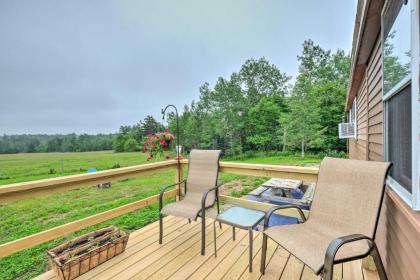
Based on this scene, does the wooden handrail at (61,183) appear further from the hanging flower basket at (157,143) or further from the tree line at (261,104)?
the tree line at (261,104)

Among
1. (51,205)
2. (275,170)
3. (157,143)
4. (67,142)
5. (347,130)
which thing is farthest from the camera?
(67,142)

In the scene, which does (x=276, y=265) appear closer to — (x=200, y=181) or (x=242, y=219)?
(x=242, y=219)

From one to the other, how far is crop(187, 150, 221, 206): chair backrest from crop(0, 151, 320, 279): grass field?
0.75 metres

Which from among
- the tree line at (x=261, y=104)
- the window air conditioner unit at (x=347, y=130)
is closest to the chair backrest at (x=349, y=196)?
the window air conditioner unit at (x=347, y=130)

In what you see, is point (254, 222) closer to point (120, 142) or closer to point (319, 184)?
point (319, 184)

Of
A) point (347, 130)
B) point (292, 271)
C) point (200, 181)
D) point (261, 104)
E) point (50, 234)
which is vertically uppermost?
point (261, 104)

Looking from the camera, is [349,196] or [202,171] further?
[202,171]

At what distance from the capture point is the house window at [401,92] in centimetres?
105

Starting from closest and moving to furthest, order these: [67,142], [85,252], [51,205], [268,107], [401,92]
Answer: [401,92]
[85,252]
[51,205]
[67,142]
[268,107]

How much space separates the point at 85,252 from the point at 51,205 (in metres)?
4.86

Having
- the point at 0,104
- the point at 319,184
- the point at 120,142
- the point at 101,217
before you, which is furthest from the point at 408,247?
the point at 0,104

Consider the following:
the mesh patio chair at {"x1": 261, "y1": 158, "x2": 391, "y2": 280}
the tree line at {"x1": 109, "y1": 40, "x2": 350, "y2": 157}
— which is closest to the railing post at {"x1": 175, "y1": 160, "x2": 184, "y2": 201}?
the mesh patio chair at {"x1": 261, "y1": 158, "x2": 391, "y2": 280}

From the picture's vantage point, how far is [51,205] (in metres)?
5.72

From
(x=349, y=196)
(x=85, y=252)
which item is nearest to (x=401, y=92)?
(x=349, y=196)
